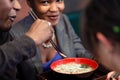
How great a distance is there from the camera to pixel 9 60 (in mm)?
1129

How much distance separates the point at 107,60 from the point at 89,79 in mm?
585

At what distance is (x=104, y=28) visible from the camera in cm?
64

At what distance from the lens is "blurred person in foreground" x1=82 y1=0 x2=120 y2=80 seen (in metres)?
0.62

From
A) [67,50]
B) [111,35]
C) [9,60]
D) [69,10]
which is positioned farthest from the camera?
[69,10]

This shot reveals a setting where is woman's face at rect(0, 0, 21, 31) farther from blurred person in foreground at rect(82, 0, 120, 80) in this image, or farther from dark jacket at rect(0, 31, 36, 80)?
blurred person in foreground at rect(82, 0, 120, 80)

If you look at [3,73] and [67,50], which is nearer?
[3,73]

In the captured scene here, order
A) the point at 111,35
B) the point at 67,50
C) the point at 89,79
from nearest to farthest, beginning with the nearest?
the point at 111,35 → the point at 89,79 → the point at 67,50

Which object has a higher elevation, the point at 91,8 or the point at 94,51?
the point at 91,8

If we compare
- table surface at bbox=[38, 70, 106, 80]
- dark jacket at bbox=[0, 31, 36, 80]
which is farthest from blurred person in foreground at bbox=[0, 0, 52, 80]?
table surface at bbox=[38, 70, 106, 80]

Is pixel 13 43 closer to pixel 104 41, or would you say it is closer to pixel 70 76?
pixel 70 76

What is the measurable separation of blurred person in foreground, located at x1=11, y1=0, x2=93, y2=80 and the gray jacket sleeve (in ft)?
1.12

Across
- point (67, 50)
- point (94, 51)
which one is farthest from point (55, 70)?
point (94, 51)

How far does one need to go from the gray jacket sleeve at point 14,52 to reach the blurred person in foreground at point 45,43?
1.12ft

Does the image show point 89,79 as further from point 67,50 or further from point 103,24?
point 103,24
